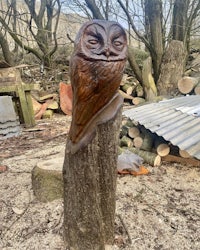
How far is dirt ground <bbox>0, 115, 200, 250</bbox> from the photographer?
1.79 metres

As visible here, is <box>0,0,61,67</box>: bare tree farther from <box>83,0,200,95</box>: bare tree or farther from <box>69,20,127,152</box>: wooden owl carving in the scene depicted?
<box>69,20,127,152</box>: wooden owl carving

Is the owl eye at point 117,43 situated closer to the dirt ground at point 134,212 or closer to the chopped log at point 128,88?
the dirt ground at point 134,212

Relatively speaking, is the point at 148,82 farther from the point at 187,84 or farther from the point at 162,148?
the point at 162,148

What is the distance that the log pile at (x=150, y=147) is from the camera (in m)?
3.02

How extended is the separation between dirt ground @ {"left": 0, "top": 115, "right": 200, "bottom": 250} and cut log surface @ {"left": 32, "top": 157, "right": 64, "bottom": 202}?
0.21ft

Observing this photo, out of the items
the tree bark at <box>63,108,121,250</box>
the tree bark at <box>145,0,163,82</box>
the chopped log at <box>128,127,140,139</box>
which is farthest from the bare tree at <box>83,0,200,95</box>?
the tree bark at <box>63,108,121,250</box>

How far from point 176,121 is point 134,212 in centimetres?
151

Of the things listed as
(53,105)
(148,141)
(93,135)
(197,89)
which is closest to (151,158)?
(148,141)

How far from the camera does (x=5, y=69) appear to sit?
5098 mm

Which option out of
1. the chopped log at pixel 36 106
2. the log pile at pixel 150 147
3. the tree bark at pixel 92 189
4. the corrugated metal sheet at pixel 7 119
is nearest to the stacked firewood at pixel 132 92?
the chopped log at pixel 36 106

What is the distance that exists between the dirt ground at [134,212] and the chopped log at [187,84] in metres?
2.84

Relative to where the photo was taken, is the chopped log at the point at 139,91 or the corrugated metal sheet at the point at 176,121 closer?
the corrugated metal sheet at the point at 176,121

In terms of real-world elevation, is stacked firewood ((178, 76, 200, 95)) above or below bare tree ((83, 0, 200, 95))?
below

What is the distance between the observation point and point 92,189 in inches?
57.3
